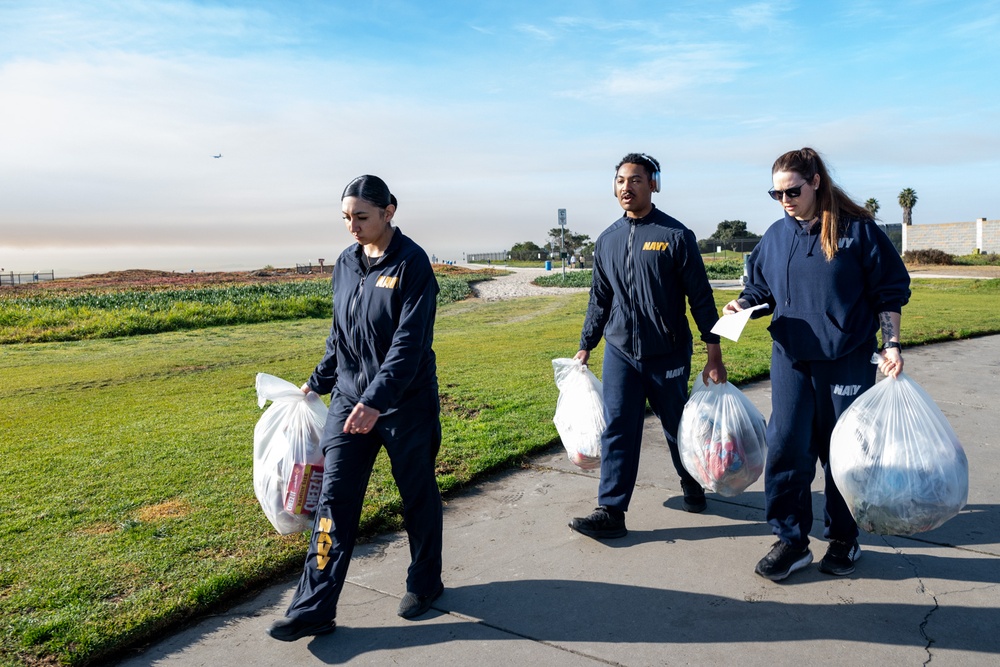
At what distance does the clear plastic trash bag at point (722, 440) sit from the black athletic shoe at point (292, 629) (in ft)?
6.89

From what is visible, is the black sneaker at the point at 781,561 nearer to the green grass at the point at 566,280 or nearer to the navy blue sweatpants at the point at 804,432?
the navy blue sweatpants at the point at 804,432

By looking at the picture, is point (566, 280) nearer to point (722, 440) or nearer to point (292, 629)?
point (722, 440)

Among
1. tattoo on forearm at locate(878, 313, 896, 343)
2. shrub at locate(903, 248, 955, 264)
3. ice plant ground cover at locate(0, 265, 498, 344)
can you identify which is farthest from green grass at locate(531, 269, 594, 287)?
tattoo on forearm at locate(878, 313, 896, 343)

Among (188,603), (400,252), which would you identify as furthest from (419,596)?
(400,252)

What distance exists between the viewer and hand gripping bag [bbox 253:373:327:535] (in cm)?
367

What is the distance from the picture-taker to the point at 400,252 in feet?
11.0

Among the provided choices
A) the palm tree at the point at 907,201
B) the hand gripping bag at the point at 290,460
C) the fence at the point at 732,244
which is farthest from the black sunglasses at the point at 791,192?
the palm tree at the point at 907,201

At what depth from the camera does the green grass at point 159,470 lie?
349 cm

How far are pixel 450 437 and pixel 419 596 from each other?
115 inches

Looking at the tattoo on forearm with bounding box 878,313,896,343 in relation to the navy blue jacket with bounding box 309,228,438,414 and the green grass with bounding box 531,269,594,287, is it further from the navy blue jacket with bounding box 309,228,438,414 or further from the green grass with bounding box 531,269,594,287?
the green grass with bounding box 531,269,594,287

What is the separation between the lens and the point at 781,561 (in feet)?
12.0

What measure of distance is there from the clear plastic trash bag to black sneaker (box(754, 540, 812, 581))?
0.51 meters

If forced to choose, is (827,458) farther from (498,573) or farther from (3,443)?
(3,443)

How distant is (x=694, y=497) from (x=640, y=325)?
1132 millimetres
